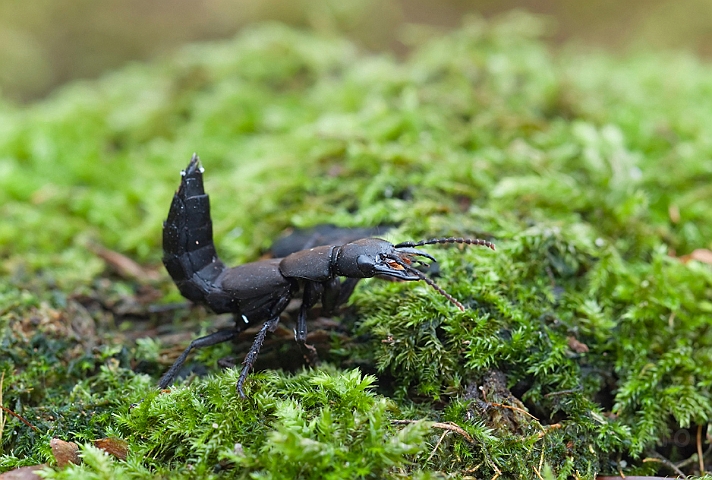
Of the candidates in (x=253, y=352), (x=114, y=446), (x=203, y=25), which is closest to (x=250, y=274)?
(x=253, y=352)

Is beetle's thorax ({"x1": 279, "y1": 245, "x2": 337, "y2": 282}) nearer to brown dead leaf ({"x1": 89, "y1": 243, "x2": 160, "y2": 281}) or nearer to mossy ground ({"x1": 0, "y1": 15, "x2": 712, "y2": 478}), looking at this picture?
mossy ground ({"x1": 0, "y1": 15, "x2": 712, "y2": 478})

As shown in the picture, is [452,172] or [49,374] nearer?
[49,374]

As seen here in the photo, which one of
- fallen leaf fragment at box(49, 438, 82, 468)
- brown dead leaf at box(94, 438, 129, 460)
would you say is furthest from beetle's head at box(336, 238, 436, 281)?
fallen leaf fragment at box(49, 438, 82, 468)

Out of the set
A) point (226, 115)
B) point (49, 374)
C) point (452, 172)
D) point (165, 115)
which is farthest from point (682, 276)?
point (165, 115)

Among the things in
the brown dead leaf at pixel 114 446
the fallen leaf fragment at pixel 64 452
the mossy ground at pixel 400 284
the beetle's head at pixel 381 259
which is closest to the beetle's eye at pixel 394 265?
the beetle's head at pixel 381 259

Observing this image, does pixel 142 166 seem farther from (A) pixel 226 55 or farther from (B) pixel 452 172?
(B) pixel 452 172

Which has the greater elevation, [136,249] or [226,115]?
[226,115]
